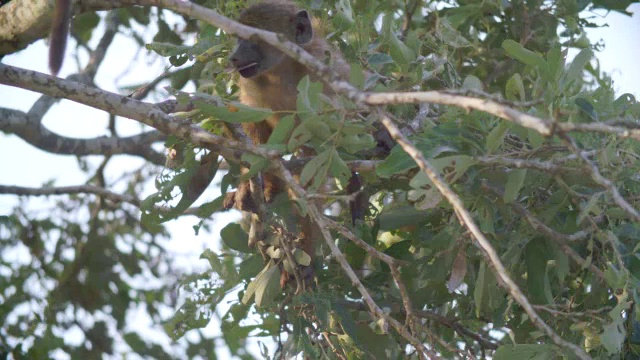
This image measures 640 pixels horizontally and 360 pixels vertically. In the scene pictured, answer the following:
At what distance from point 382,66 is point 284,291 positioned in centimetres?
109

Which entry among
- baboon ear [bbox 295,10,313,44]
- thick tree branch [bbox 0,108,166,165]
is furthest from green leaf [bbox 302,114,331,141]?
thick tree branch [bbox 0,108,166,165]

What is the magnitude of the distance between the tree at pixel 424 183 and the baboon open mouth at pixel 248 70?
0.29 ft

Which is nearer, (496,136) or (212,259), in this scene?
(496,136)

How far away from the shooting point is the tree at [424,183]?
9.38 ft

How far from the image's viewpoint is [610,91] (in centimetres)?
344

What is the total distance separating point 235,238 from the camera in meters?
3.98

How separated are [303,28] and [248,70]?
2.03 feet

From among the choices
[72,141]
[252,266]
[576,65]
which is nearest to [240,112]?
[252,266]

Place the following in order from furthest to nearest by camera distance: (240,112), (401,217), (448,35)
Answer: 1. (448,35)
2. (401,217)
3. (240,112)

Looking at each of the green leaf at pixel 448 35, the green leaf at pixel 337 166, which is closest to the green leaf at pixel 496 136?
the green leaf at pixel 337 166

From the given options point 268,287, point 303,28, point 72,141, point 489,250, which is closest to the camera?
point 489,250

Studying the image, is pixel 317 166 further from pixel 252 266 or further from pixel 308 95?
pixel 252 266

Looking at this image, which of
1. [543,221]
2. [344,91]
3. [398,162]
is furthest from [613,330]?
[344,91]

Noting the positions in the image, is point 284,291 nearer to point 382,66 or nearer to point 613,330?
point 382,66
